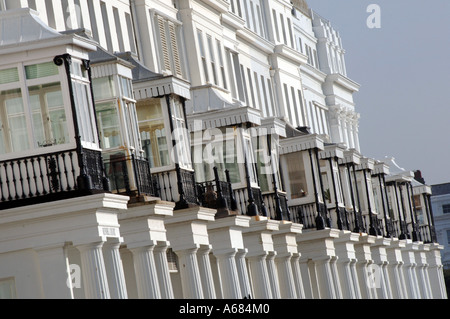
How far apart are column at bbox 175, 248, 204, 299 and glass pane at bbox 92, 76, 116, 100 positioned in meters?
4.96

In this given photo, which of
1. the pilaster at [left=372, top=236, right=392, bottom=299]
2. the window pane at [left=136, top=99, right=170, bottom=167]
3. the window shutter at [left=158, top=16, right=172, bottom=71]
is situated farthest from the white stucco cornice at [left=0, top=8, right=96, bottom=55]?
the pilaster at [left=372, top=236, right=392, bottom=299]

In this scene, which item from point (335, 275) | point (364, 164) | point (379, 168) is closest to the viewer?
point (335, 275)

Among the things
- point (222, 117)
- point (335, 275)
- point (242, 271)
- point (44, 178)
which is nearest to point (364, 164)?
point (335, 275)

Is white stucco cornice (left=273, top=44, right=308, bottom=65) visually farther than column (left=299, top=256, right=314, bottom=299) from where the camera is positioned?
Yes

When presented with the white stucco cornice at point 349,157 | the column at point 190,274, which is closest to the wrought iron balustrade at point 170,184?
the column at point 190,274

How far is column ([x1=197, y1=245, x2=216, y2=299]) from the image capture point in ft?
111

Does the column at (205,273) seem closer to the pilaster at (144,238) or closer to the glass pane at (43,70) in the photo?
the pilaster at (144,238)

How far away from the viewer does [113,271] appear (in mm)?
26547

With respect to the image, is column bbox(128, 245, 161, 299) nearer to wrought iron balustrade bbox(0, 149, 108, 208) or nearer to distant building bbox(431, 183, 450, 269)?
wrought iron balustrade bbox(0, 149, 108, 208)

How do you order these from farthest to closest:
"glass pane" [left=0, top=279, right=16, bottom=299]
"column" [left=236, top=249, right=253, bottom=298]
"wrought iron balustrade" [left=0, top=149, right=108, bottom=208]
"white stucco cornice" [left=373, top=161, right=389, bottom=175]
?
"white stucco cornice" [left=373, top=161, right=389, bottom=175], "column" [left=236, top=249, right=253, bottom=298], "glass pane" [left=0, top=279, right=16, bottom=299], "wrought iron balustrade" [left=0, top=149, right=108, bottom=208]

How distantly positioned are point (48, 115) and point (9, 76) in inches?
39.5

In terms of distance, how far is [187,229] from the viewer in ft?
108

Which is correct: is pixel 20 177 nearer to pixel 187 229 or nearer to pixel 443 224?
pixel 187 229

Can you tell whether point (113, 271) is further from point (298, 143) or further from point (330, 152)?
point (330, 152)
